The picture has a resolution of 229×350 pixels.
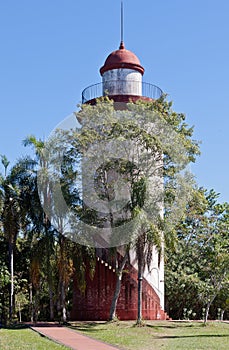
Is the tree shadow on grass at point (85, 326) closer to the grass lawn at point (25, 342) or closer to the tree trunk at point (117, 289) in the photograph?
the tree trunk at point (117, 289)

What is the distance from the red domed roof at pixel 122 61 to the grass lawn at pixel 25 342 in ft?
43.8

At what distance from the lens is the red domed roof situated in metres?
26.6

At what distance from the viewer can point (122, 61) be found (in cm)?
2655

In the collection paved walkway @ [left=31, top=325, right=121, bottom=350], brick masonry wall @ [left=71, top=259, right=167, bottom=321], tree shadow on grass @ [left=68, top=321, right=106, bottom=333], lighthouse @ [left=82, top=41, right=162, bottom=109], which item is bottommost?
tree shadow on grass @ [left=68, top=321, right=106, bottom=333]

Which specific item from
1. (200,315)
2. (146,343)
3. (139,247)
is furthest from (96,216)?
(200,315)

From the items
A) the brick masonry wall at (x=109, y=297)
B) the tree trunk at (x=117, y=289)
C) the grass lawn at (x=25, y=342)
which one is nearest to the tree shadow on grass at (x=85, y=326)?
the tree trunk at (x=117, y=289)

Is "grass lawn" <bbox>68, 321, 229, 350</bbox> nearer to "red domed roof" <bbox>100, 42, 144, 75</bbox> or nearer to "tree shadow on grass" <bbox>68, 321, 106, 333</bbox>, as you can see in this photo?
"tree shadow on grass" <bbox>68, 321, 106, 333</bbox>

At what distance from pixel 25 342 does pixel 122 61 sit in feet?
49.6

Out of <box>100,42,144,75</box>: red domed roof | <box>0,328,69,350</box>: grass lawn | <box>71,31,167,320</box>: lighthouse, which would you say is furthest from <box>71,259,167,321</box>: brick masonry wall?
<box>100,42,144,75</box>: red domed roof

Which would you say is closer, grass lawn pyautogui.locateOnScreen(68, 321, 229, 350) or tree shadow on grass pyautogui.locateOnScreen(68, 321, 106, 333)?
grass lawn pyautogui.locateOnScreen(68, 321, 229, 350)

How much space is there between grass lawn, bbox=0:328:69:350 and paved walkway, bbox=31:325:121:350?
1.20 ft

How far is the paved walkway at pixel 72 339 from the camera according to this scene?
48.5ft

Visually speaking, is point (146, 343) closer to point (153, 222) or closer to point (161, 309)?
point (153, 222)

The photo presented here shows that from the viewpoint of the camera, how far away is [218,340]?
660 inches
